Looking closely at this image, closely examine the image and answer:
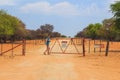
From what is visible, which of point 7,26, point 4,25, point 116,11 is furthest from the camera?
point 7,26

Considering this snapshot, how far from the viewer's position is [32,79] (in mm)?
17781

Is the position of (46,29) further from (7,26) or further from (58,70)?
(58,70)

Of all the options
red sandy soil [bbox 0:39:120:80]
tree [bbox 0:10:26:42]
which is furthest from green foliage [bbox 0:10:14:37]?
red sandy soil [bbox 0:39:120:80]

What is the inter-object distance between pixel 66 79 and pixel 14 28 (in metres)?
81.3

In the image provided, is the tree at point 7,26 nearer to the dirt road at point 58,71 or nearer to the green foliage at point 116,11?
the green foliage at point 116,11

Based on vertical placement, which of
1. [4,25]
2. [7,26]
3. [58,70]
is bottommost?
[58,70]

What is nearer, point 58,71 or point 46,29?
point 58,71

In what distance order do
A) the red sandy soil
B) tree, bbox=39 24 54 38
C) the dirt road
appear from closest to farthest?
the dirt road, the red sandy soil, tree, bbox=39 24 54 38

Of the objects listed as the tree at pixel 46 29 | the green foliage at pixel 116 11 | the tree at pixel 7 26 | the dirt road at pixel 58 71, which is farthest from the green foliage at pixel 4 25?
the tree at pixel 46 29

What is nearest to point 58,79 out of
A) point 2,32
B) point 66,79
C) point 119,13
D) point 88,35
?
point 66,79

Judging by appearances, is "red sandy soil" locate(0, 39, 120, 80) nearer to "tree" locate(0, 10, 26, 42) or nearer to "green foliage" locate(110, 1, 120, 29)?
"green foliage" locate(110, 1, 120, 29)

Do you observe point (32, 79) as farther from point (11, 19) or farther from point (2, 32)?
point (11, 19)

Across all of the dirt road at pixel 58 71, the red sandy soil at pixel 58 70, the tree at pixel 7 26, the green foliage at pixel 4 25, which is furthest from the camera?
the tree at pixel 7 26

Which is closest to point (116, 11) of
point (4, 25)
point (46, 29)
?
point (4, 25)
